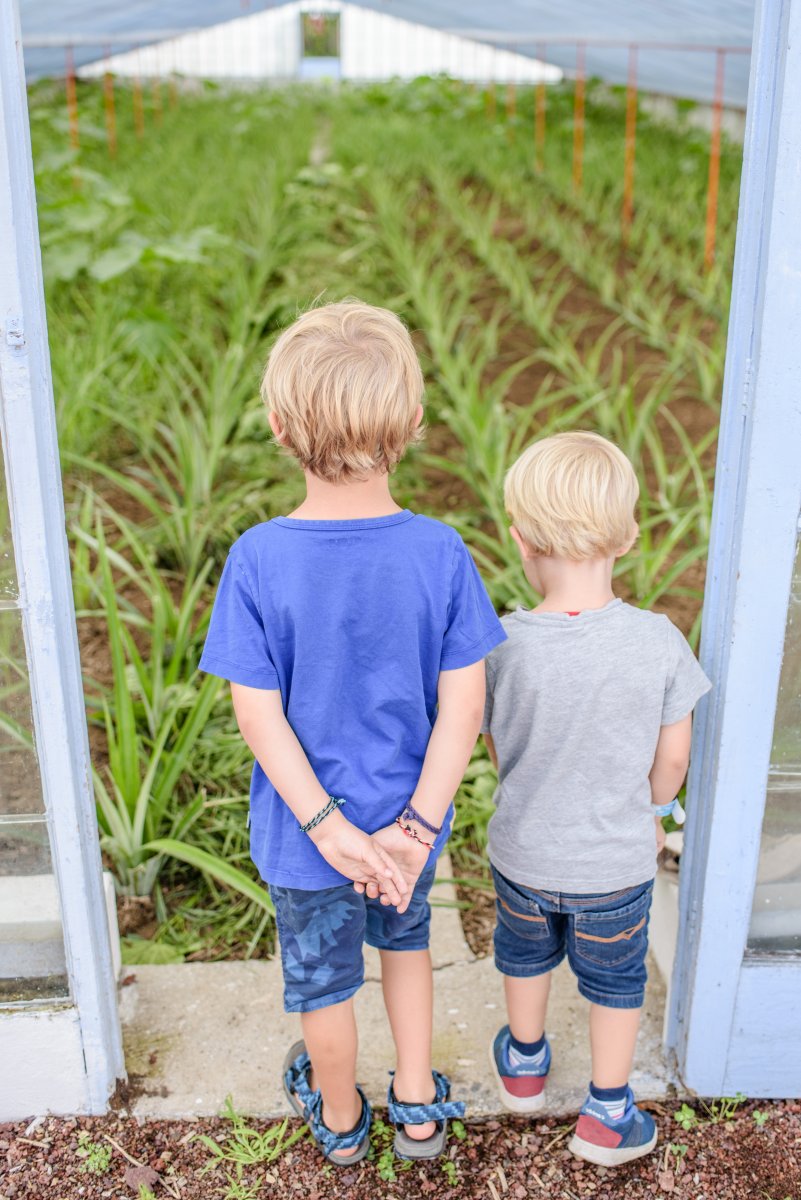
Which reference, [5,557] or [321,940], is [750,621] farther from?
[5,557]

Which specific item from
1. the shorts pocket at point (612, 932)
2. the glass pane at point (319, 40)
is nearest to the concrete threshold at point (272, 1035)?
the shorts pocket at point (612, 932)

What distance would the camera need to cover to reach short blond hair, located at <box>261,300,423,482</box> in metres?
1.17

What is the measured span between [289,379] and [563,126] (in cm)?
1008

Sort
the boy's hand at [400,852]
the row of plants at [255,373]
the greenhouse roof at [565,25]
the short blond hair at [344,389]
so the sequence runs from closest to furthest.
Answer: the short blond hair at [344,389]
the boy's hand at [400,852]
the row of plants at [255,373]
the greenhouse roof at [565,25]

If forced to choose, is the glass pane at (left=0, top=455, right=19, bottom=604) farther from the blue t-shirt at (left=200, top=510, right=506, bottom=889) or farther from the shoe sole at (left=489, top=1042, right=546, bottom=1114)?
the shoe sole at (left=489, top=1042, right=546, bottom=1114)

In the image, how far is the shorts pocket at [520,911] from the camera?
4.64 feet

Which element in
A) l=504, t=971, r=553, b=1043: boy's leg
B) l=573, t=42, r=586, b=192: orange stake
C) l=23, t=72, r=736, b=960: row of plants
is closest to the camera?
l=504, t=971, r=553, b=1043: boy's leg

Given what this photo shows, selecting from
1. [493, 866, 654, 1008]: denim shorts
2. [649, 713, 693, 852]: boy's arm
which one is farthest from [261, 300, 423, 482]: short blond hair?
[493, 866, 654, 1008]: denim shorts

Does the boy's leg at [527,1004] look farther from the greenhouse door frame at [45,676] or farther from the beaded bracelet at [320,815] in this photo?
the greenhouse door frame at [45,676]

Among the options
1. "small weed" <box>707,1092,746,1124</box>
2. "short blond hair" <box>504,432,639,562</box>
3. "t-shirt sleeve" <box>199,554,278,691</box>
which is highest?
"short blond hair" <box>504,432,639,562</box>

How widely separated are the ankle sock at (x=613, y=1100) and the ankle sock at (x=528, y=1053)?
91mm

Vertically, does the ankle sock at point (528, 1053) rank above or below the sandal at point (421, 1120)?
above

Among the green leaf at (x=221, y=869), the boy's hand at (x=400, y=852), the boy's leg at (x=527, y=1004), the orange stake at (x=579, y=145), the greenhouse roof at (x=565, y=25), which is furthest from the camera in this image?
the orange stake at (x=579, y=145)

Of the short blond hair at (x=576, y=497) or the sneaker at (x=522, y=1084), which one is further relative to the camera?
the sneaker at (x=522, y=1084)
